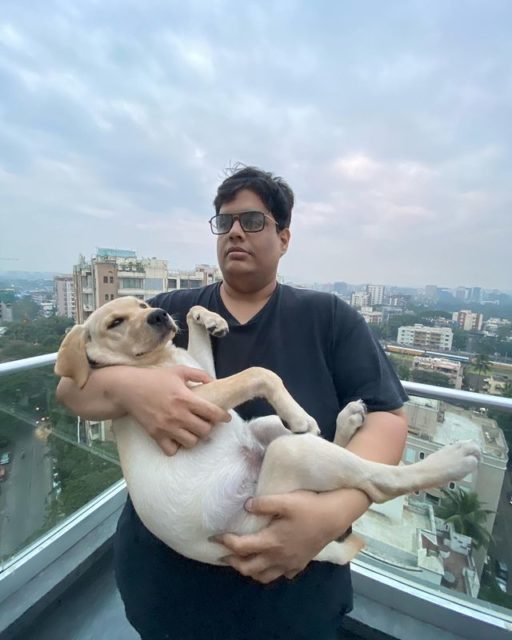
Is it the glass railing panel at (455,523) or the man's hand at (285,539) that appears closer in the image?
the man's hand at (285,539)

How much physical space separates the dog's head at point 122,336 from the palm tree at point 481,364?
1.61 meters

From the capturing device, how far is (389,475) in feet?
3.16

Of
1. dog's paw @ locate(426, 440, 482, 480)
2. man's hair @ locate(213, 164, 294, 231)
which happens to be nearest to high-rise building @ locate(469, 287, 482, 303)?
dog's paw @ locate(426, 440, 482, 480)

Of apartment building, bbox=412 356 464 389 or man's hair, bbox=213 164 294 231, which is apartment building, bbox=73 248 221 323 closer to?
man's hair, bbox=213 164 294 231

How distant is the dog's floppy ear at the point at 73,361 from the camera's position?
45.7 inches

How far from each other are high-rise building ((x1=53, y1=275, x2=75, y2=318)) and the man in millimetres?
947

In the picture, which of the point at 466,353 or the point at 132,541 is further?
the point at 466,353

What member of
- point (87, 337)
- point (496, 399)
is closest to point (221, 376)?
point (87, 337)

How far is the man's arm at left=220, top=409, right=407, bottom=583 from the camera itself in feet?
2.73

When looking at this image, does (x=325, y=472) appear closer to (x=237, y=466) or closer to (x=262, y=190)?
(x=237, y=466)

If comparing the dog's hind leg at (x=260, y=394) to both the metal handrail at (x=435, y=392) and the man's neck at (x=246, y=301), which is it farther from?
the metal handrail at (x=435, y=392)

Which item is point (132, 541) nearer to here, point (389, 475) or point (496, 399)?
point (389, 475)

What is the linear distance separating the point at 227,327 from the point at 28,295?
1.91 m

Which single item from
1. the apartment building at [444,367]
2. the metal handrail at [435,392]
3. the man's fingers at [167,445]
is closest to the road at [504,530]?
the metal handrail at [435,392]
